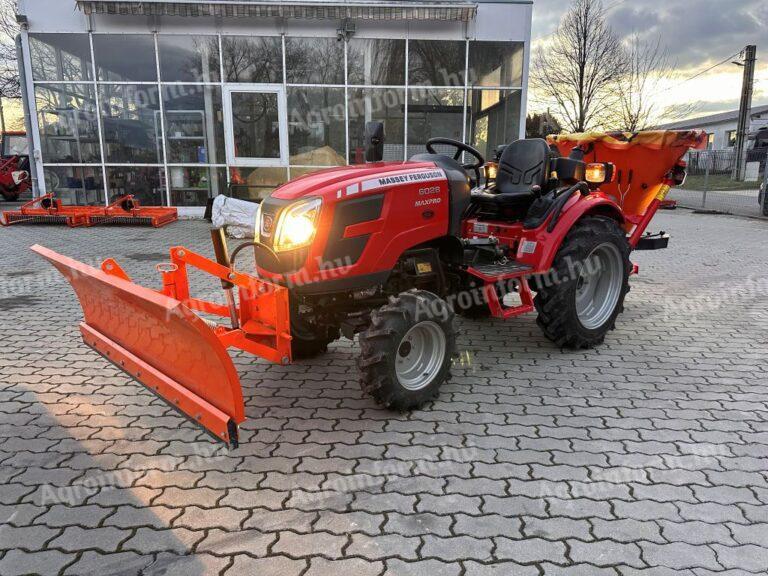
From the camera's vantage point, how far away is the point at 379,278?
3.44 m

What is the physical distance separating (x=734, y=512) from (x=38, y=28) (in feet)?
49.8

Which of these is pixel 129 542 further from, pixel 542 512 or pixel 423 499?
pixel 542 512

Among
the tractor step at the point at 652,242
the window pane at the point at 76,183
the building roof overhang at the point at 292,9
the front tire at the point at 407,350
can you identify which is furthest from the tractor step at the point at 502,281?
the window pane at the point at 76,183

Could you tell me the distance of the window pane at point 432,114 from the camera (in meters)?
13.1

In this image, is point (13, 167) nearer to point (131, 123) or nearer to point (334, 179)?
point (131, 123)

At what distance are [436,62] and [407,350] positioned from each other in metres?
11.0

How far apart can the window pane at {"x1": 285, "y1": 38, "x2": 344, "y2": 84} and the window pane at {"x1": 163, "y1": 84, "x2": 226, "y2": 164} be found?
183 centimetres

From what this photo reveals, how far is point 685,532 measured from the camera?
7.86 feet

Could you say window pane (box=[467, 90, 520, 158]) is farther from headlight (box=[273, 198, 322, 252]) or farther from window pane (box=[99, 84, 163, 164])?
headlight (box=[273, 198, 322, 252])

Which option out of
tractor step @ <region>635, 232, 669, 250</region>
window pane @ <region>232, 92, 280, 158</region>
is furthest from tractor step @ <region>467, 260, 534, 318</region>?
window pane @ <region>232, 92, 280, 158</region>

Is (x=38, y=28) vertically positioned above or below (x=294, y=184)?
above

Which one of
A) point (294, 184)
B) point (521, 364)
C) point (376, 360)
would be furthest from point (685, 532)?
point (294, 184)

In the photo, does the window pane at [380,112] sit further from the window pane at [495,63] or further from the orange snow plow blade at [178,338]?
the orange snow plow blade at [178,338]

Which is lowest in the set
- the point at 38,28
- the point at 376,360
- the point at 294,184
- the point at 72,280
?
the point at 376,360
